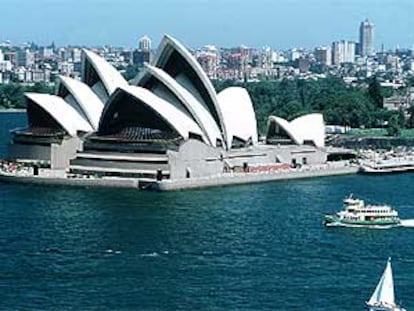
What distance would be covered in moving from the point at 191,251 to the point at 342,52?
115655mm

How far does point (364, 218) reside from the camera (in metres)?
24.5

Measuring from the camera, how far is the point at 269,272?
19234mm

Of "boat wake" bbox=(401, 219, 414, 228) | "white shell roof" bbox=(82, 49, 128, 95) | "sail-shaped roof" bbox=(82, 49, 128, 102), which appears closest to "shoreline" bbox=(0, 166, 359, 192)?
"sail-shaped roof" bbox=(82, 49, 128, 102)

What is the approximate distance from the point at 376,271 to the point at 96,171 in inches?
584

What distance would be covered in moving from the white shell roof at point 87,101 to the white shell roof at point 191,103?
2347 mm

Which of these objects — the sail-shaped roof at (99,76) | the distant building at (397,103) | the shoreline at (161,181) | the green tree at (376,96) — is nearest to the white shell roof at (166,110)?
the shoreline at (161,181)

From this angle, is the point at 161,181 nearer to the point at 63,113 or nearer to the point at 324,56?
the point at 63,113

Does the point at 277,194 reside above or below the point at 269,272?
above

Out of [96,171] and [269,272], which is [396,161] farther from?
[269,272]

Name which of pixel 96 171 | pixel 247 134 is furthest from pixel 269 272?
pixel 247 134

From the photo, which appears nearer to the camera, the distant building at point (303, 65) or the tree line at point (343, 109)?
the tree line at point (343, 109)

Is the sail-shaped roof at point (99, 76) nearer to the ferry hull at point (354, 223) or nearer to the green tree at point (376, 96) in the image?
the ferry hull at point (354, 223)

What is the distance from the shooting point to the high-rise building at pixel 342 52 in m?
131

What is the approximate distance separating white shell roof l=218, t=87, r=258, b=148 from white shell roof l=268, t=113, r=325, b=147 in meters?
1.22
